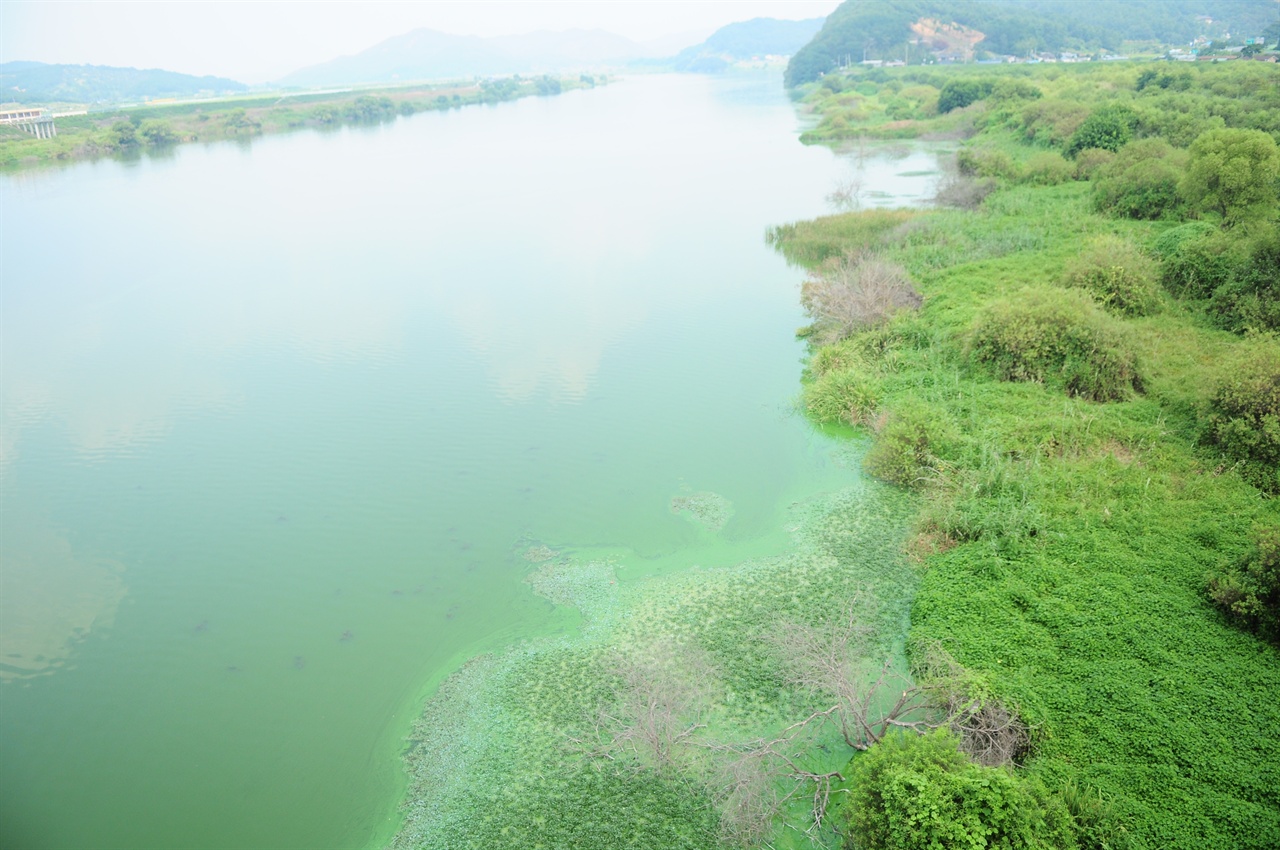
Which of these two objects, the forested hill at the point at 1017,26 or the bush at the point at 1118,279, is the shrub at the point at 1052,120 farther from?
the forested hill at the point at 1017,26

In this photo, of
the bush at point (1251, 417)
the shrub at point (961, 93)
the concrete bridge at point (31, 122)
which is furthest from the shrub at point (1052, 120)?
the concrete bridge at point (31, 122)

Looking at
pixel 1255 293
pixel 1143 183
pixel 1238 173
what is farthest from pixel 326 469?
pixel 1143 183

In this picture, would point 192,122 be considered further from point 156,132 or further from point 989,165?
point 989,165

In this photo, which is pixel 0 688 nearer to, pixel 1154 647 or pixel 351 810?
pixel 351 810

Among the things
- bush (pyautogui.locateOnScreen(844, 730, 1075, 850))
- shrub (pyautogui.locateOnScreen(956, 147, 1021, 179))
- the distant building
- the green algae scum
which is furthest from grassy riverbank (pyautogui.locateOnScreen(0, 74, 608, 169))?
bush (pyautogui.locateOnScreen(844, 730, 1075, 850))

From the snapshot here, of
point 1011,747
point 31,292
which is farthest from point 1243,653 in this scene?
point 31,292
